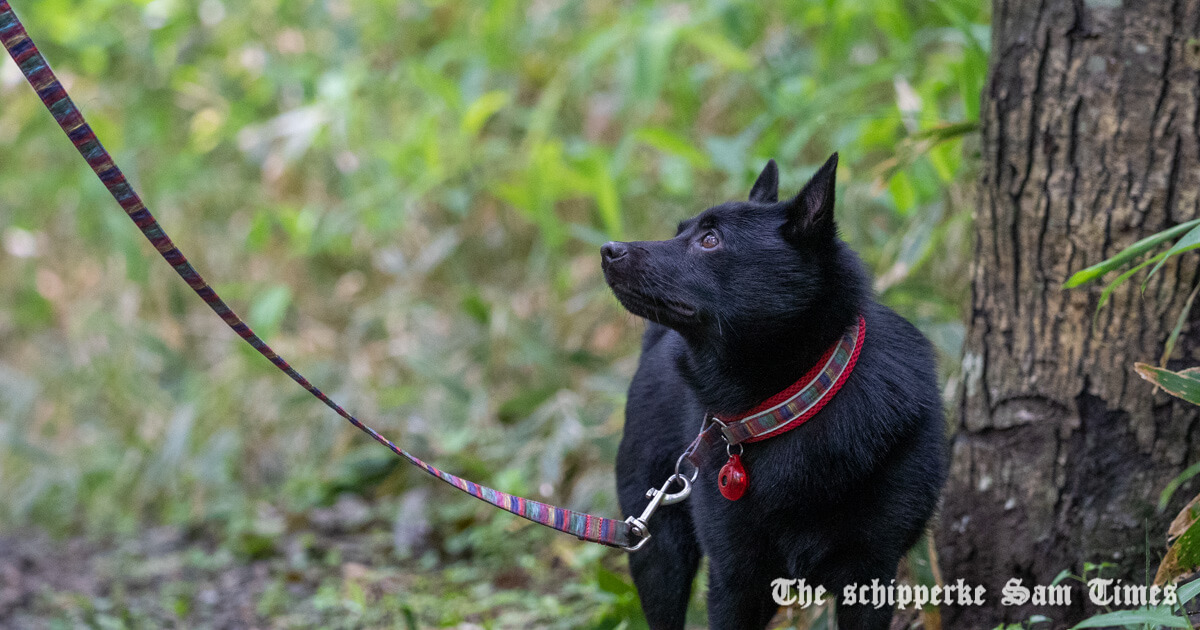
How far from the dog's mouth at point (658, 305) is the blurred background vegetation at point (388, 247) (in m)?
1.13

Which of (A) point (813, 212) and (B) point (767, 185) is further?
(B) point (767, 185)

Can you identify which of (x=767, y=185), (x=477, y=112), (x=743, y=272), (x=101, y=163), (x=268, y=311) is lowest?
(x=743, y=272)

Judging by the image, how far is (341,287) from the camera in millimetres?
4992

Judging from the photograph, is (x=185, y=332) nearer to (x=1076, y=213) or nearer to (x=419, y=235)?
(x=419, y=235)

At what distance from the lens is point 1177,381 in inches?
63.4

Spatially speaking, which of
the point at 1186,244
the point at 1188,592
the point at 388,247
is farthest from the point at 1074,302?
the point at 388,247

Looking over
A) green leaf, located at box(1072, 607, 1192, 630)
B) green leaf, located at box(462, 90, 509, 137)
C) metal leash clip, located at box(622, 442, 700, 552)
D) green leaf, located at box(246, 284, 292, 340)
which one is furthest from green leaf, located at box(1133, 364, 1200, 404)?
green leaf, located at box(246, 284, 292, 340)

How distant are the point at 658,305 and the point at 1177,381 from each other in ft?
2.91

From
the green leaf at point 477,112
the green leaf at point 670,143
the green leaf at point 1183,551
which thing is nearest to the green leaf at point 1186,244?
the green leaf at point 1183,551

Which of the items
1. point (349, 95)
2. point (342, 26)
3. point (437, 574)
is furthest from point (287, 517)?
point (342, 26)

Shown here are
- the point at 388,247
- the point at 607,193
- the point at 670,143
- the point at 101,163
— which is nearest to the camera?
the point at 101,163

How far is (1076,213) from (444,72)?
3553mm

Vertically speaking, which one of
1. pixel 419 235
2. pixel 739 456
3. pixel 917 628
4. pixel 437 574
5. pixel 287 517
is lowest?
pixel 917 628

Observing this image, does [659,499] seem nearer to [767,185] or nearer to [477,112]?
[767,185]
